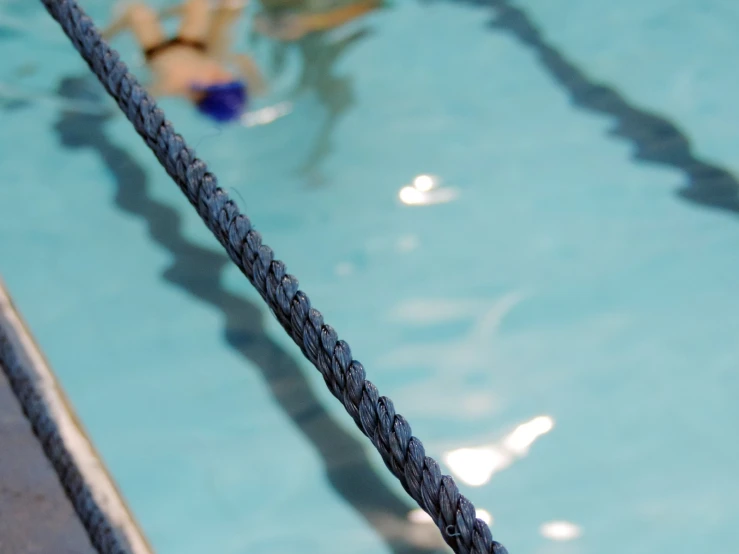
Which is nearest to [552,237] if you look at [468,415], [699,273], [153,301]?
[699,273]

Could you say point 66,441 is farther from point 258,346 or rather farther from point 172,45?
point 172,45

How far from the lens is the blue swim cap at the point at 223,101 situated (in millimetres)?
2379

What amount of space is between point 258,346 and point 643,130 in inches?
45.4

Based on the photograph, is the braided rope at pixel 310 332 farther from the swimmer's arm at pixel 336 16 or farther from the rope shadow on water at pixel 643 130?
the swimmer's arm at pixel 336 16

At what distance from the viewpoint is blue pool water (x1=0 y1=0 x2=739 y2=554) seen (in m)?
1.45

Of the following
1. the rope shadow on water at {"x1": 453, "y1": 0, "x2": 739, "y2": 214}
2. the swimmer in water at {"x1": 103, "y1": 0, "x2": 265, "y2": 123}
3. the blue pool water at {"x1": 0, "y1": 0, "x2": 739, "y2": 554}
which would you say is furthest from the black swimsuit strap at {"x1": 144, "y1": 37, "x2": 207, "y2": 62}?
the rope shadow on water at {"x1": 453, "y1": 0, "x2": 739, "y2": 214}

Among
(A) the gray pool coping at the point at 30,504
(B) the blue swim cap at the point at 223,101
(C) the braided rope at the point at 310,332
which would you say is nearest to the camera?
(C) the braided rope at the point at 310,332

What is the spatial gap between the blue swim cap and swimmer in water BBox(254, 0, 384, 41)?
36cm

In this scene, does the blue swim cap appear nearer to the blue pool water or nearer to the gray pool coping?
the blue pool water

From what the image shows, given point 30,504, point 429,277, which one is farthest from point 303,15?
point 30,504

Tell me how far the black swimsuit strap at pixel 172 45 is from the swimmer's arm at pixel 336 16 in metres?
0.37

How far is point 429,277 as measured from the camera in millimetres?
1874

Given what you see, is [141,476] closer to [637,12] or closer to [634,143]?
[634,143]

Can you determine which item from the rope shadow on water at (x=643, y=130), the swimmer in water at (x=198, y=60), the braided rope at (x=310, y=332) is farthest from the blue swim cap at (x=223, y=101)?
the braided rope at (x=310, y=332)
